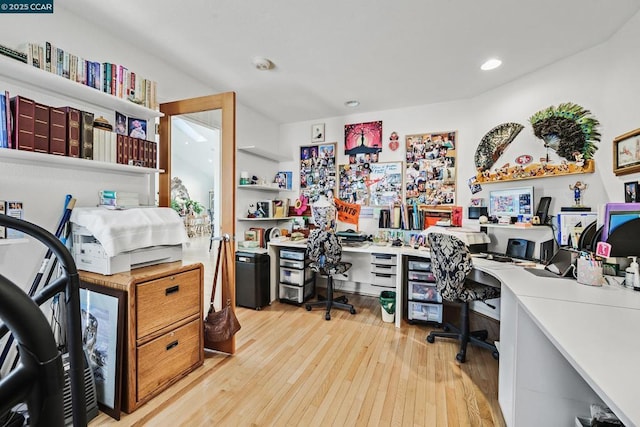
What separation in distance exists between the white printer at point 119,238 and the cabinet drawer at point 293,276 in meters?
1.57

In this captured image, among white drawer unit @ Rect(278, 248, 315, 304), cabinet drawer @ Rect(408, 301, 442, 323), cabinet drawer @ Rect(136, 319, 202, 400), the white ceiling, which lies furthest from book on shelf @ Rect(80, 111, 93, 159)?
cabinet drawer @ Rect(408, 301, 442, 323)

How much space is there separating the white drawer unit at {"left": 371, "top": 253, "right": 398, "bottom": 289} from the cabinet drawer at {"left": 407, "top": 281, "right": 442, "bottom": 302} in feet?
0.68

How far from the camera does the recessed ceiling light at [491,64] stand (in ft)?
7.81

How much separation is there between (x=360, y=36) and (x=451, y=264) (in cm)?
188

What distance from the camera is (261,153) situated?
3.62m

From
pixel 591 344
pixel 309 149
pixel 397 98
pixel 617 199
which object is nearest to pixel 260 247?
pixel 309 149

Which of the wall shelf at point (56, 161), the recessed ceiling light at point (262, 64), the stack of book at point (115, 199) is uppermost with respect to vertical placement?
the recessed ceiling light at point (262, 64)

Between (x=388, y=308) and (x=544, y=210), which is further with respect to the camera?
(x=388, y=308)

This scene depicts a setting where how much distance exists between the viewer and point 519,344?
4.31 feet

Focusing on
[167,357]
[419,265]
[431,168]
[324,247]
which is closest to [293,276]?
[324,247]

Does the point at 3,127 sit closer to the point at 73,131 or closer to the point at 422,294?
the point at 73,131

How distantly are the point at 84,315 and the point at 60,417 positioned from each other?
169 centimetres

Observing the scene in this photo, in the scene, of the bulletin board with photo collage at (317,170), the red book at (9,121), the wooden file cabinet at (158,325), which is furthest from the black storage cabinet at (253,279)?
the red book at (9,121)

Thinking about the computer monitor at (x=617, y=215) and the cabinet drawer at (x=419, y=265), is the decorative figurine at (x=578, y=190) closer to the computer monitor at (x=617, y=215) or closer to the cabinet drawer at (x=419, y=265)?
the computer monitor at (x=617, y=215)
